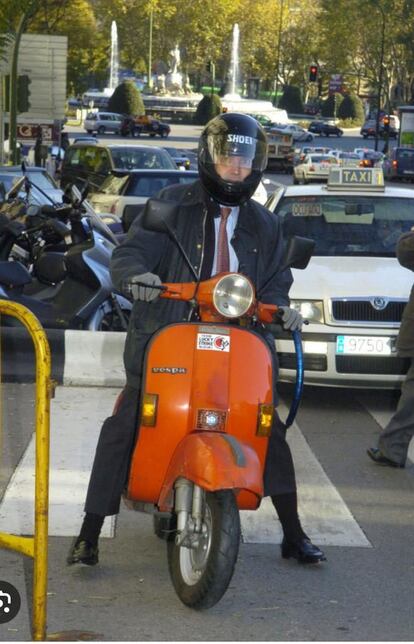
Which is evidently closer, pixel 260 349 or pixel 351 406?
pixel 260 349

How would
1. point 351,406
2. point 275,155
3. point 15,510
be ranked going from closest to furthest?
point 15,510 < point 351,406 < point 275,155

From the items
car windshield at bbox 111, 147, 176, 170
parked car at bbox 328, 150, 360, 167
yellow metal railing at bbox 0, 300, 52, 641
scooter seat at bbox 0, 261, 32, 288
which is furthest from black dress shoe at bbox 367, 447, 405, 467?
parked car at bbox 328, 150, 360, 167

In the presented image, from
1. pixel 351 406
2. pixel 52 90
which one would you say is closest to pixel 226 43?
pixel 52 90

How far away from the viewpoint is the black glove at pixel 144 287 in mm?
5336

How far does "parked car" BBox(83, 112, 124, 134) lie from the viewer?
8962 cm

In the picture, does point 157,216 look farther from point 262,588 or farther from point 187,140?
point 187,140

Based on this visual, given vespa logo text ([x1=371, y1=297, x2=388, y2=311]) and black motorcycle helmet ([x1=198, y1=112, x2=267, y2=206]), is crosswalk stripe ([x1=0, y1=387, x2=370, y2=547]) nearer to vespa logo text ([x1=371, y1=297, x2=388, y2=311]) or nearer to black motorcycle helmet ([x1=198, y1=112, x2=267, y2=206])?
vespa logo text ([x1=371, y1=297, x2=388, y2=311])

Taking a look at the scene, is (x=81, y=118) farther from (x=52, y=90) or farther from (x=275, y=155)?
(x=52, y=90)

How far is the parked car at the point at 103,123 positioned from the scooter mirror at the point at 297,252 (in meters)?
84.9

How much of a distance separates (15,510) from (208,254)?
1842 mm

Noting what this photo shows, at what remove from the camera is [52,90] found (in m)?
47.3

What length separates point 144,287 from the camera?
17.7ft

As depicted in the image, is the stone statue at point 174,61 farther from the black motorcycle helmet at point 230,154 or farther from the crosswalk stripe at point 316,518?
the black motorcycle helmet at point 230,154

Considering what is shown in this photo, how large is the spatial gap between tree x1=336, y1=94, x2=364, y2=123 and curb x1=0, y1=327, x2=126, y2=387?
4569 inches
